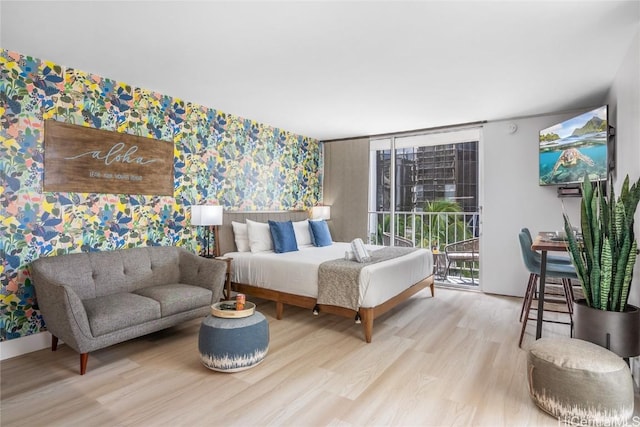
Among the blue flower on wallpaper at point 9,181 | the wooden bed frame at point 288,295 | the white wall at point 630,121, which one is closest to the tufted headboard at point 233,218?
the wooden bed frame at point 288,295

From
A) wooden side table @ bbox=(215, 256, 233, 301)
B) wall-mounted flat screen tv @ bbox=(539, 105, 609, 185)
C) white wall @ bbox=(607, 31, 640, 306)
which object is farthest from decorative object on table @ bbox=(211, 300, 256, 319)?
wall-mounted flat screen tv @ bbox=(539, 105, 609, 185)

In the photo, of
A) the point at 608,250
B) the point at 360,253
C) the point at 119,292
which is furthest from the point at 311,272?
the point at 608,250

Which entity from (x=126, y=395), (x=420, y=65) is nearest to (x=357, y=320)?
(x=126, y=395)

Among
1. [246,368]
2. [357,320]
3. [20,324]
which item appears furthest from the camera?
[357,320]

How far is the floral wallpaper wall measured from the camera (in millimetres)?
2771

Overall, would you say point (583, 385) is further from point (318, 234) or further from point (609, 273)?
point (318, 234)

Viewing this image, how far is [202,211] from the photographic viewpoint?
3865mm

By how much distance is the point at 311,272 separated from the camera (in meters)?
3.47

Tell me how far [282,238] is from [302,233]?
2.42 ft

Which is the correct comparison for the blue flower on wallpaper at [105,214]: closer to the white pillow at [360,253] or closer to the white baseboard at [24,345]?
the white baseboard at [24,345]

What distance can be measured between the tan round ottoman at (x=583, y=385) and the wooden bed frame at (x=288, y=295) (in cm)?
138

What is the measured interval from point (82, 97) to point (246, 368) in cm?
288

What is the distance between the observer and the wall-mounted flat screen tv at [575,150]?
3.31m

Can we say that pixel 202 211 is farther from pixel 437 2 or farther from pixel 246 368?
pixel 437 2
